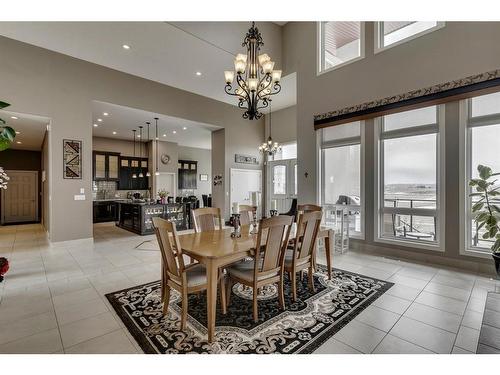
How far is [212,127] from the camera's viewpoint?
7836 mm

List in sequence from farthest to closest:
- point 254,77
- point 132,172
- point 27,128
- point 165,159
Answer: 1. point 165,159
2. point 132,172
3. point 27,128
4. point 254,77

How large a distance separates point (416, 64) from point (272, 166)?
5.32 m

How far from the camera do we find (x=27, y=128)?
6.14m

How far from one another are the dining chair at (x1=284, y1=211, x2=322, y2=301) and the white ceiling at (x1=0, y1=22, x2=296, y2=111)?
13.7ft

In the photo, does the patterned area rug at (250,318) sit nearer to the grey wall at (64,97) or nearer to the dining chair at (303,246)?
the dining chair at (303,246)

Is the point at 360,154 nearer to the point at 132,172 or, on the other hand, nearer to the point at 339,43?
the point at 339,43

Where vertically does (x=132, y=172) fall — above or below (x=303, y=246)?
above

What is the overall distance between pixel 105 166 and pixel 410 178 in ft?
33.4

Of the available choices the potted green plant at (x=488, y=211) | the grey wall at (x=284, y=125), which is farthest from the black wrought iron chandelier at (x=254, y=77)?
the grey wall at (x=284, y=125)

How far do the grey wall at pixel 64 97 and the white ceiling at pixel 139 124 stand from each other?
342mm

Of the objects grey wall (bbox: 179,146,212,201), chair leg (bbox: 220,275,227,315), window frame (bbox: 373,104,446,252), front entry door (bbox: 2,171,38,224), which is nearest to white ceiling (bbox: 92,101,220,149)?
grey wall (bbox: 179,146,212,201)

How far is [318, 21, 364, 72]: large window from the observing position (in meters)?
5.02

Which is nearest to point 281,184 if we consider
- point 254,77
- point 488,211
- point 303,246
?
point 254,77

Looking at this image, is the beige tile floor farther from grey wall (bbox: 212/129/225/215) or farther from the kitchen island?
grey wall (bbox: 212/129/225/215)
